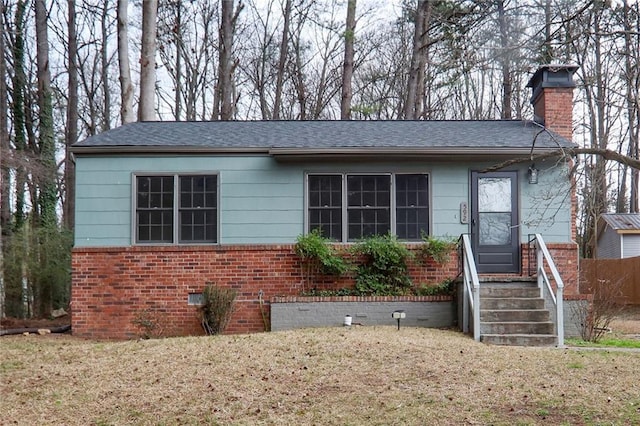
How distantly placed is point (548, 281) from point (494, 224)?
167cm

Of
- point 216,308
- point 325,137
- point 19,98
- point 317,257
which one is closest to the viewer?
point 216,308

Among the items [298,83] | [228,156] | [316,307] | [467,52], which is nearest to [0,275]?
[228,156]

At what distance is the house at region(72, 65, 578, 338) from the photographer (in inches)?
458

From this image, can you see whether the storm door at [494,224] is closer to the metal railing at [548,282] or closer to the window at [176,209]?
the metal railing at [548,282]

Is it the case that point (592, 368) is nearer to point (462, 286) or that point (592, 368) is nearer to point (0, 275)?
point (462, 286)

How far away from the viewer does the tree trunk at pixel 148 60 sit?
17.0 metres

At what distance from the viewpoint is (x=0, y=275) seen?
48.6ft

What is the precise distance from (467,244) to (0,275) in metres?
10.1

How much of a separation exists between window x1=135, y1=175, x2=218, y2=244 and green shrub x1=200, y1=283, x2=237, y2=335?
0.98m

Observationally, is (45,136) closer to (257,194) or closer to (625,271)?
(257,194)

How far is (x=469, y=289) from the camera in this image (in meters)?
10.4

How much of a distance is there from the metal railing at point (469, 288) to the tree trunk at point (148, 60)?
9.38 m

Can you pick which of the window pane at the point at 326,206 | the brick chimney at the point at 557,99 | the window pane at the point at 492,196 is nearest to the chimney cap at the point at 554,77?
the brick chimney at the point at 557,99

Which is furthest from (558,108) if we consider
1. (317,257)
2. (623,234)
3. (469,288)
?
(623,234)
